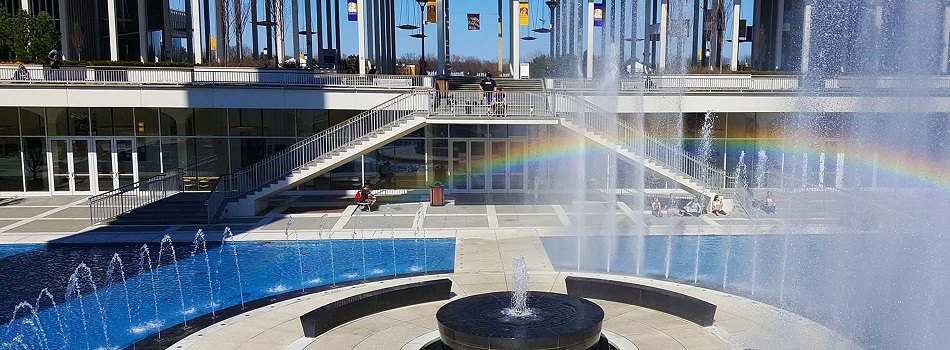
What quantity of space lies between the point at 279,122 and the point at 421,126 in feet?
24.0

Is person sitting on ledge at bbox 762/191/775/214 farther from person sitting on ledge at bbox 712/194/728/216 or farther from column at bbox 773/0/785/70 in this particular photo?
column at bbox 773/0/785/70

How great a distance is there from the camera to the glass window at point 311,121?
30.5m

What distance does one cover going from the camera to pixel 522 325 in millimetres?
11672

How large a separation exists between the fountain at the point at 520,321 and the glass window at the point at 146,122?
2203 cm

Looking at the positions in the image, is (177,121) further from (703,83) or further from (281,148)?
(703,83)

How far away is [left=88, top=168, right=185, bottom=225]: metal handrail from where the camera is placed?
2603 centimetres

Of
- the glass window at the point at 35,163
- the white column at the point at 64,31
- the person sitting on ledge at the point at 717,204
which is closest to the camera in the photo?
the person sitting on ledge at the point at 717,204

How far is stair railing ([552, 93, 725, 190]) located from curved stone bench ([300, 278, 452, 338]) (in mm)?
12113

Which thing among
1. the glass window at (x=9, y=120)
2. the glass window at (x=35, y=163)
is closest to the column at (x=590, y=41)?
the glass window at (x=35, y=163)

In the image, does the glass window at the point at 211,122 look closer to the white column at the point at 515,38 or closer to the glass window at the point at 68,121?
the glass window at the point at 68,121

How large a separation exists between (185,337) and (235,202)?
538 inches

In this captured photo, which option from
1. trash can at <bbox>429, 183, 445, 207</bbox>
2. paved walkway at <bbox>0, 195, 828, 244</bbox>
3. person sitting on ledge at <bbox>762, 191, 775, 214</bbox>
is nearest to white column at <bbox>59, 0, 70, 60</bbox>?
paved walkway at <bbox>0, 195, 828, 244</bbox>

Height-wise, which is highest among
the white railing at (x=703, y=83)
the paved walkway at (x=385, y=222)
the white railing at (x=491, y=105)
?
the white railing at (x=703, y=83)

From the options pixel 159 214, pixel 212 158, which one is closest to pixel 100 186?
pixel 212 158
